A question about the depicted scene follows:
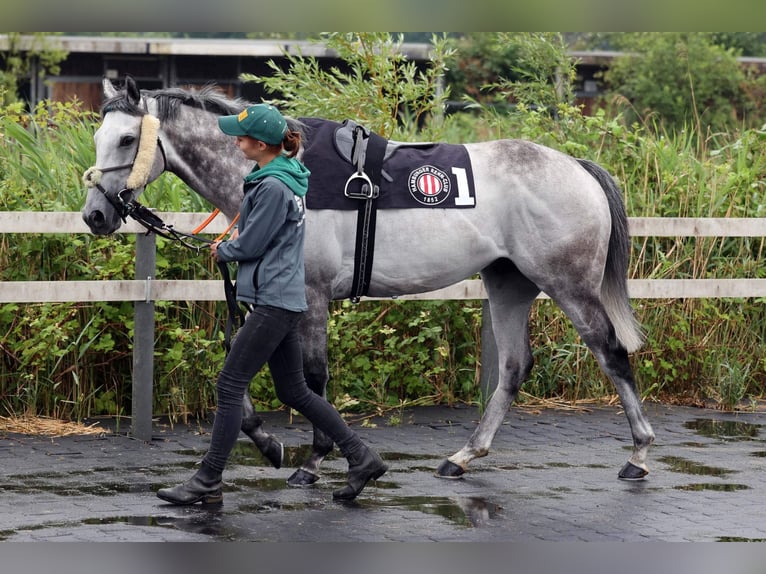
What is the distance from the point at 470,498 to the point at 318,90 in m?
4.67

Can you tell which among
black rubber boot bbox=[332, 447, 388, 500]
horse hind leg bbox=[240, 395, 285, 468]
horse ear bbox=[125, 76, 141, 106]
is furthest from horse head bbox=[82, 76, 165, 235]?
black rubber boot bbox=[332, 447, 388, 500]

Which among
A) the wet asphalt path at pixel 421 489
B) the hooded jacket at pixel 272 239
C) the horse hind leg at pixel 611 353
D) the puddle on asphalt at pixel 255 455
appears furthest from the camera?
the puddle on asphalt at pixel 255 455

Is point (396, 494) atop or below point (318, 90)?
below

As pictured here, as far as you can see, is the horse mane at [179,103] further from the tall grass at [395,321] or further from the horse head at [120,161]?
the tall grass at [395,321]

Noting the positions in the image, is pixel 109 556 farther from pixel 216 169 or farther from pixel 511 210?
pixel 511 210

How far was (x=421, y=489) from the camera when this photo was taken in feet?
21.6

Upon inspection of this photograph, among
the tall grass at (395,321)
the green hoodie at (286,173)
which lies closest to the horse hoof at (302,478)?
the green hoodie at (286,173)

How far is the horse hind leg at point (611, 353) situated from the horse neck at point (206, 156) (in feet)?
6.44

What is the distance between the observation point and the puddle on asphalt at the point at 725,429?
832 centimetres

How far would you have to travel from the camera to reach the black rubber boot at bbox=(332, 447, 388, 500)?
6207 mm

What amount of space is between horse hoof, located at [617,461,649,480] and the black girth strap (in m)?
1.82

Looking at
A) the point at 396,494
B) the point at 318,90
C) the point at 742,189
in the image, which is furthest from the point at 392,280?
the point at 742,189

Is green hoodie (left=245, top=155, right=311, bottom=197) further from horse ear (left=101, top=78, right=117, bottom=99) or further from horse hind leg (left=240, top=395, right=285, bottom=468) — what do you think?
horse hind leg (left=240, top=395, right=285, bottom=468)

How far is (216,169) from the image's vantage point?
22.0 ft
